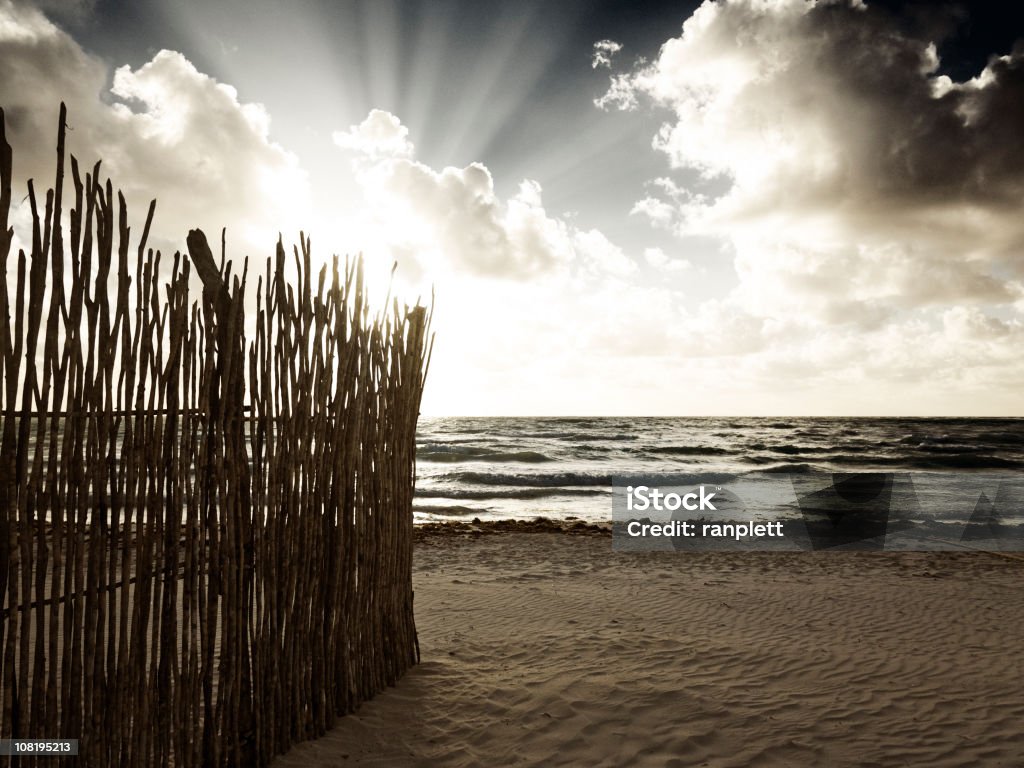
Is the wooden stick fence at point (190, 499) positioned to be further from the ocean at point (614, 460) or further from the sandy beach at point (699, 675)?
the ocean at point (614, 460)

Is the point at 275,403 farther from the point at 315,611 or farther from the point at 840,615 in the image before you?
the point at 840,615

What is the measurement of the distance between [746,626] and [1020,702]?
1942mm

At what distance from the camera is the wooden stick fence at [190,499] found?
187 centimetres

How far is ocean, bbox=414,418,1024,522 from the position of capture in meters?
14.6

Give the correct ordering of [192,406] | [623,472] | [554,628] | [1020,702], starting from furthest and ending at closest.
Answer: [623,472], [554,628], [1020,702], [192,406]

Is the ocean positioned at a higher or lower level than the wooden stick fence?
lower

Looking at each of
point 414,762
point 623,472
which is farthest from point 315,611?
point 623,472

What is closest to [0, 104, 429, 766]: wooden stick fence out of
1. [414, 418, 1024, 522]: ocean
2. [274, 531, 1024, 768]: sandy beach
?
[274, 531, 1024, 768]: sandy beach

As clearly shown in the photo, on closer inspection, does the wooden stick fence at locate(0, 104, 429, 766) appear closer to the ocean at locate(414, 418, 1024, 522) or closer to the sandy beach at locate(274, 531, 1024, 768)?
the sandy beach at locate(274, 531, 1024, 768)

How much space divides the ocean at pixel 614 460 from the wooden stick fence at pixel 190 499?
886 centimetres

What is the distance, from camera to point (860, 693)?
3.74m

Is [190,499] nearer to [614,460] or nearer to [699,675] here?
[699,675]

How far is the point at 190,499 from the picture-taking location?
2287 mm

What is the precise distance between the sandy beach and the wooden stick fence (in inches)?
20.6
